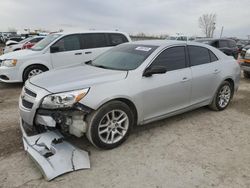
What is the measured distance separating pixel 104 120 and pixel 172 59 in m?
1.71

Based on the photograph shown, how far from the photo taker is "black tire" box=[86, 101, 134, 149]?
124 inches

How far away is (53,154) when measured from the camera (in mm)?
3023

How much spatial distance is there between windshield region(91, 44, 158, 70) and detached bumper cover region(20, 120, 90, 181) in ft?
4.90

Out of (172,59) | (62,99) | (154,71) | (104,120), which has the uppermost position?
(172,59)

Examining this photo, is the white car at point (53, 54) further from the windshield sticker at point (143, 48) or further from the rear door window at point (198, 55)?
the rear door window at point (198, 55)

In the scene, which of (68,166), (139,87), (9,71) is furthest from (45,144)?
(9,71)

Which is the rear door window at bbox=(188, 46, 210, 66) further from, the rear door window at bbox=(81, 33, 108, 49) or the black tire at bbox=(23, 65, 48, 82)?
the black tire at bbox=(23, 65, 48, 82)

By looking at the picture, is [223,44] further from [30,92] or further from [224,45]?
[30,92]

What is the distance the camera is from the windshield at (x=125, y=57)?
388 cm

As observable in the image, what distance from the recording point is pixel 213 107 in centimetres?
506

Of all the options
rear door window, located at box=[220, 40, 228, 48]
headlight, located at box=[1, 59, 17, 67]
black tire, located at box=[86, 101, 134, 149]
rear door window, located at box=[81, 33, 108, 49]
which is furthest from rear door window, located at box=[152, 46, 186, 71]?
rear door window, located at box=[220, 40, 228, 48]

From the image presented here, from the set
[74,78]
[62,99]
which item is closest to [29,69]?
[74,78]

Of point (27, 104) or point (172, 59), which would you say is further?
point (172, 59)

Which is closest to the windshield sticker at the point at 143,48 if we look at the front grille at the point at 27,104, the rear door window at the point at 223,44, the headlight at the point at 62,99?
the headlight at the point at 62,99
